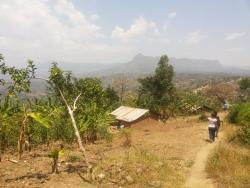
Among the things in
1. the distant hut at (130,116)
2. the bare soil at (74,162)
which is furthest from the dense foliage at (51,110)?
the distant hut at (130,116)

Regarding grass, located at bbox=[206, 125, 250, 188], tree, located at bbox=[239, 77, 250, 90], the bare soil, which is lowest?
the bare soil

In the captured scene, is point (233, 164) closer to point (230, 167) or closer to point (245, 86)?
point (230, 167)

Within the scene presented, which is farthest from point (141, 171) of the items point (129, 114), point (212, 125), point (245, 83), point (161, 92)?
point (245, 83)

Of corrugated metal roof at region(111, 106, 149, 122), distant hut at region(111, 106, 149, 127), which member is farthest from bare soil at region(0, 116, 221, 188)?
corrugated metal roof at region(111, 106, 149, 122)

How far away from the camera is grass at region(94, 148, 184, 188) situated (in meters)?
10.5

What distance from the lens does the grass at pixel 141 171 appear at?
10484 mm

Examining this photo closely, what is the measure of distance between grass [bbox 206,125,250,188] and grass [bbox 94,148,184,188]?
3.73ft

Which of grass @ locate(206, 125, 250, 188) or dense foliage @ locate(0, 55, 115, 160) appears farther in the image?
dense foliage @ locate(0, 55, 115, 160)

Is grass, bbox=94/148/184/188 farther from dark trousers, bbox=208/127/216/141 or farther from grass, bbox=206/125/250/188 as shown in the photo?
dark trousers, bbox=208/127/216/141

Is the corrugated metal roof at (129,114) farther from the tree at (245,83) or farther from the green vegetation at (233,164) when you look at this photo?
the tree at (245,83)

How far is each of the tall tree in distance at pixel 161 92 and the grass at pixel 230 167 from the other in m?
24.7

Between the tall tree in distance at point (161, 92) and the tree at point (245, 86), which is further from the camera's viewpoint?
the tree at point (245, 86)

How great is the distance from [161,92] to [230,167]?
90.7 feet

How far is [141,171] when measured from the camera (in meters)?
11.1
